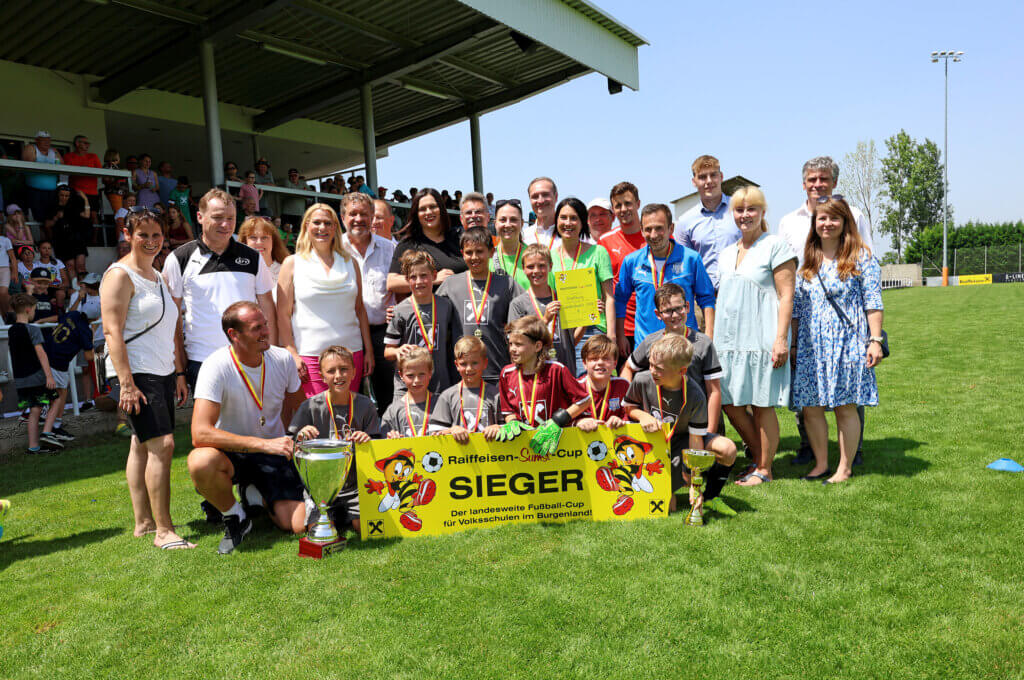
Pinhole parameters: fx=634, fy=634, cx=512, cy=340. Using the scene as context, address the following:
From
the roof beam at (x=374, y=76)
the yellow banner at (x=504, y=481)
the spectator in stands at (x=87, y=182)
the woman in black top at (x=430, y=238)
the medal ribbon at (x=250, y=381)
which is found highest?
the roof beam at (x=374, y=76)

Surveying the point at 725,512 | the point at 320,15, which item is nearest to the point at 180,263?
the point at 725,512

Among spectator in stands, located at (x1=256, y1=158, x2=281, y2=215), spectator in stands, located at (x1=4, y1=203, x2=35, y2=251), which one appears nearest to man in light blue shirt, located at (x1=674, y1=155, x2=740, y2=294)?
spectator in stands, located at (x1=4, y1=203, x2=35, y2=251)

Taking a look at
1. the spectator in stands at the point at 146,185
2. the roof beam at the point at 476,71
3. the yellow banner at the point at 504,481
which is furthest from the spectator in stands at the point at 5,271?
the roof beam at the point at 476,71

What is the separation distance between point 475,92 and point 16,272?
13.1 m

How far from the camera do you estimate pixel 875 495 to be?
397 cm

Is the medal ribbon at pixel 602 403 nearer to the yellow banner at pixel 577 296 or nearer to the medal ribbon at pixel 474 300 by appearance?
the yellow banner at pixel 577 296

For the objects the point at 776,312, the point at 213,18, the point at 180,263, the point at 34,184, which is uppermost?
the point at 213,18

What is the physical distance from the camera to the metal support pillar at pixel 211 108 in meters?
12.4

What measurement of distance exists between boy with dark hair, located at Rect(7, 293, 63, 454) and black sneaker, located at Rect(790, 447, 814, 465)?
7.43 meters

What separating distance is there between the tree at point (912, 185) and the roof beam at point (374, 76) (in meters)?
58.5

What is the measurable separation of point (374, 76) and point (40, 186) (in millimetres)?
7891

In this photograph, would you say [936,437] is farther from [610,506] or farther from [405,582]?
[405,582]

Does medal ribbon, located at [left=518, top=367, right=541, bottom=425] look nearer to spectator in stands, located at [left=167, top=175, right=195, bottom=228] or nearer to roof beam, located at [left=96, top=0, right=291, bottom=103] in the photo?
spectator in stands, located at [left=167, top=175, right=195, bottom=228]

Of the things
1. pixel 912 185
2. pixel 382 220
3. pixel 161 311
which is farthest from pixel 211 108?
pixel 912 185
